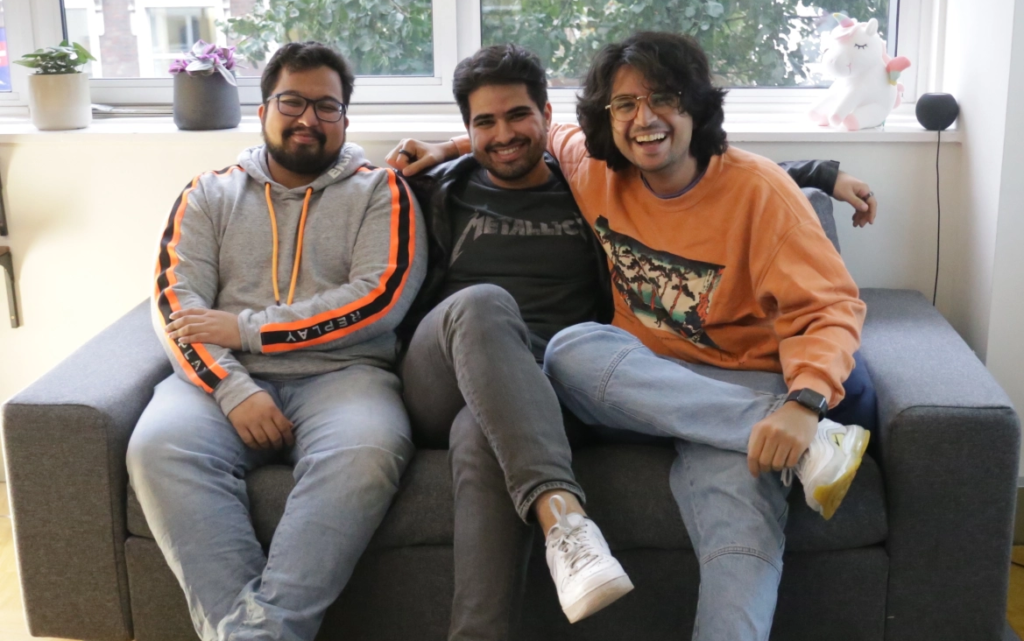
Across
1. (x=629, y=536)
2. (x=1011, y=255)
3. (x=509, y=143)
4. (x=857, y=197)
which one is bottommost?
(x=629, y=536)

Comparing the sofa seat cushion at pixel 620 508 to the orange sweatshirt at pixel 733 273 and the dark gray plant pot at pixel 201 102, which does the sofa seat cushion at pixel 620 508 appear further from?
the dark gray plant pot at pixel 201 102

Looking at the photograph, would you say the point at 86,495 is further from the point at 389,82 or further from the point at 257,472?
the point at 389,82

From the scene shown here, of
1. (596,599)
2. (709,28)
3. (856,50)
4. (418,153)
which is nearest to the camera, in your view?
(596,599)

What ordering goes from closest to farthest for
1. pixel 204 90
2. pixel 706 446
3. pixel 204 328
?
pixel 706 446 → pixel 204 328 → pixel 204 90

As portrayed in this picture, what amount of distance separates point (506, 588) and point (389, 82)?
1586mm

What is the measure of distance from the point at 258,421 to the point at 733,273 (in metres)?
0.87

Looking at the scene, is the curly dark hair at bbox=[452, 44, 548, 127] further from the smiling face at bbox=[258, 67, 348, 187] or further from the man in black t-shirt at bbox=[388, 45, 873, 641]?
the smiling face at bbox=[258, 67, 348, 187]

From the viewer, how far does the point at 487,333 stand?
1686 millimetres

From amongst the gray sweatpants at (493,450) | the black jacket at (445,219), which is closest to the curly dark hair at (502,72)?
the black jacket at (445,219)

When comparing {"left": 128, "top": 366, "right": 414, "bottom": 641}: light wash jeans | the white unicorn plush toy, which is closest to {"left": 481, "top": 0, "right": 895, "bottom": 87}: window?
the white unicorn plush toy

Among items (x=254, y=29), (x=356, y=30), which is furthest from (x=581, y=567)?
(x=254, y=29)

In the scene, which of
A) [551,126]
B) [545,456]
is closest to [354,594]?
[545,456]

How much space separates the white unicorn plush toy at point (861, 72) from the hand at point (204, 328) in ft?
4.71

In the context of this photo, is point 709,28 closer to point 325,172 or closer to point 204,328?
point 325,172
